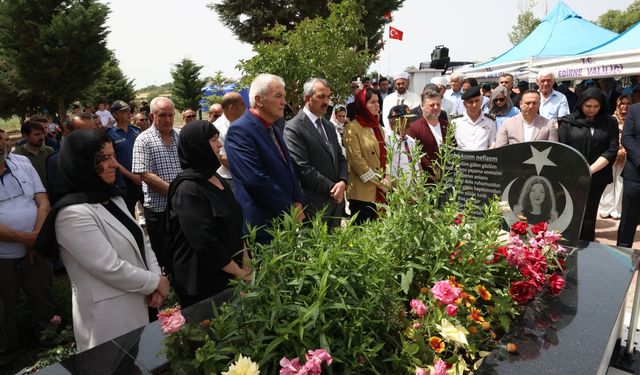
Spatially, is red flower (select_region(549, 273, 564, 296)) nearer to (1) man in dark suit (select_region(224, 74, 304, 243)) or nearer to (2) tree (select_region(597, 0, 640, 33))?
(1) man in dark suit (select_region(224, 74, 304, 243))

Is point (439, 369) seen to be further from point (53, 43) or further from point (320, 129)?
point (53, 43)

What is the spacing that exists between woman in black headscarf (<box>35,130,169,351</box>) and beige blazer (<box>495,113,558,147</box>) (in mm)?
3430

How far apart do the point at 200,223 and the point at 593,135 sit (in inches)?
157

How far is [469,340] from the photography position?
160 cm

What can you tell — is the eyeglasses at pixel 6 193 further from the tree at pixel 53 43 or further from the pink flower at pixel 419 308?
the tree at pixel 53 43

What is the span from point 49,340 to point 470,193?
11.2ft

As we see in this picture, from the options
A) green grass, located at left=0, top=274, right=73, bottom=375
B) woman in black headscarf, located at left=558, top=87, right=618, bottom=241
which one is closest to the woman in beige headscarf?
woman in black headscarf, located at left=558, top=87, right=618, bottom=241

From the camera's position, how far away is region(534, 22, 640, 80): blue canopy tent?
6103 mm

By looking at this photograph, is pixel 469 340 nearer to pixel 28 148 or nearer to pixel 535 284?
pixel 535 284

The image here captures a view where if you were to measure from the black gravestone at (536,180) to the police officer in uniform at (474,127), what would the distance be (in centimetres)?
100

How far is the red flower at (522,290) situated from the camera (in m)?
Answer: 1.87

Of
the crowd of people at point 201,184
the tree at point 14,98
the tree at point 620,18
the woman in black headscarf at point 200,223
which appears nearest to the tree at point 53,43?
the tree at point 14,98

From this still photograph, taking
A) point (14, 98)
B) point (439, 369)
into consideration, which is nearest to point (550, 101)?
point (439, 369)

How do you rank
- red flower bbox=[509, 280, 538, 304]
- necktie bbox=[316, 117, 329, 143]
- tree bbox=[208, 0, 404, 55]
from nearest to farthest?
1. red flower bbox=[509, 280, 538, 304]
2. necktie bbox=[316, 117, 329, 143]
3. tree bbox=[208, 0, 404, 55]
